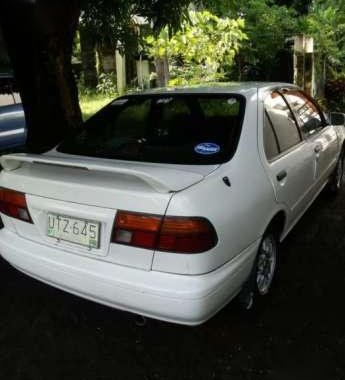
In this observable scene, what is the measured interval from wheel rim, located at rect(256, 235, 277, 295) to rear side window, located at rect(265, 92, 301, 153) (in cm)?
65

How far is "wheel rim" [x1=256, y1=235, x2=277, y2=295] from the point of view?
2.84 meters

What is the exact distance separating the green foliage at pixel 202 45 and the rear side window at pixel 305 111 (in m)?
4.14

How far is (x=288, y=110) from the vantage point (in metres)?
3.40

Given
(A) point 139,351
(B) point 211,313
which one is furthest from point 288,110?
(A) point 139,351

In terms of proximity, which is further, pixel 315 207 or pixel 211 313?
pixel 315 207

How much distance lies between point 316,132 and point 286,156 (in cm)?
103

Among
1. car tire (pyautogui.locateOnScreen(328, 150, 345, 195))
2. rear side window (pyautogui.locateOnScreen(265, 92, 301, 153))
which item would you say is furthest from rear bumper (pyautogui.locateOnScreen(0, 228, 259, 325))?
car tire (pyautogui.locateOnScreen(328, 150, 345, 195))

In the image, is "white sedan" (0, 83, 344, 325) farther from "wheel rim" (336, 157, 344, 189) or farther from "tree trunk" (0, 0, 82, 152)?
"wheel rim" (336, 157, 344, 189)

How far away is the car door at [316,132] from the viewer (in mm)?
3627

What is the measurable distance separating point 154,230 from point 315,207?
302 cm

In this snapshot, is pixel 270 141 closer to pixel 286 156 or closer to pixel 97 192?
pixel 286 156

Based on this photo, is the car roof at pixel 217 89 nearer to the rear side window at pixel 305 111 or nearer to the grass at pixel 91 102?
the rear side window at pixel 305 111

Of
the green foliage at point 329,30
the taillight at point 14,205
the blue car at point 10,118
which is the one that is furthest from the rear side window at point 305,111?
the green foliage at point 329,30

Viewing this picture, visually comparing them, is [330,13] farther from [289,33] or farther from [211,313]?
[211,313]
